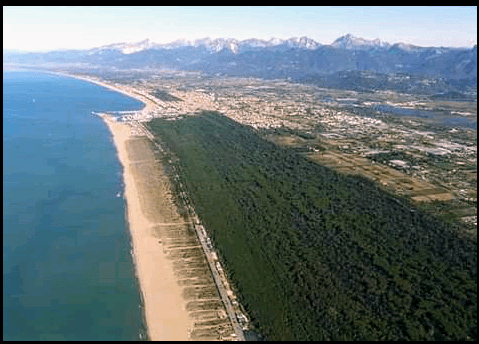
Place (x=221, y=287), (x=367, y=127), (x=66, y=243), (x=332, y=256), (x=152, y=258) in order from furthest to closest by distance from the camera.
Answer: (x=367, y=127) → (x=66, y=243) → (x=152, y=258) → (x=332, y=256) → (x=221, y=287)

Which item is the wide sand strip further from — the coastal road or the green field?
the green field

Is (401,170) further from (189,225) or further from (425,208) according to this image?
(189,225)

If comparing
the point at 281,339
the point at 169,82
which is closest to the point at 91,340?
the point at 281,339

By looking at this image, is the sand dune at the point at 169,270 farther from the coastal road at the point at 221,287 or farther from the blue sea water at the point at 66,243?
the blue sea water at the point at 66,243

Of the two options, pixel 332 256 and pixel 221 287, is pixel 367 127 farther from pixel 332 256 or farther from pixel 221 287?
pixel 221 287

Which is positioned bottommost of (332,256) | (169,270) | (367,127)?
(169,270)

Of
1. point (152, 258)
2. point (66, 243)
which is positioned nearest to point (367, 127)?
point (152, 258)
